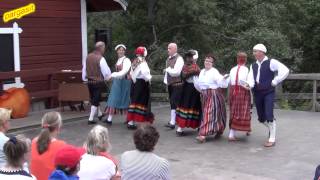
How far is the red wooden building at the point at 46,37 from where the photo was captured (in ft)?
40.6

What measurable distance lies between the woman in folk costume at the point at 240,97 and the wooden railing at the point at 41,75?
4.78m

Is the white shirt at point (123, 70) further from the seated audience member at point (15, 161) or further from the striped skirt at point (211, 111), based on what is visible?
the seated audience member at point (15, 161)

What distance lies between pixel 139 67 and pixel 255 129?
2.53 metres

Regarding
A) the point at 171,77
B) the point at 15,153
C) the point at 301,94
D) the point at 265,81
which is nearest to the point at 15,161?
the point at 15,153

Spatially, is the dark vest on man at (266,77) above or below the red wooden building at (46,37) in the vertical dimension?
below

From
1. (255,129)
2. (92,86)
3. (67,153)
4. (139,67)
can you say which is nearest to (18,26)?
(92,86)

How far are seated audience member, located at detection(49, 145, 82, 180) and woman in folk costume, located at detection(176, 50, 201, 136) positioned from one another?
578 cm

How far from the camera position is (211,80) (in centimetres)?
916

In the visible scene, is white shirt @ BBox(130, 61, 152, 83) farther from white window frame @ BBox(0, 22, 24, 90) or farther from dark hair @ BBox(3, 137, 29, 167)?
dark hair @ BBox(3, 137, 29, 167)

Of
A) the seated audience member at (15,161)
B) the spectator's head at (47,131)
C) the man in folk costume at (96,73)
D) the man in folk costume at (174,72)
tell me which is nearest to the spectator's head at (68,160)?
the seated audience member at (15,161)

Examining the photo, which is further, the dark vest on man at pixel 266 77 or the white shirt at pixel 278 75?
the dark vest on man at pixel 266 77

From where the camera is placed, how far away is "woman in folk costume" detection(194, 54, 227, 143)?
9.17 m

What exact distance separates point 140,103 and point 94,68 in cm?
130

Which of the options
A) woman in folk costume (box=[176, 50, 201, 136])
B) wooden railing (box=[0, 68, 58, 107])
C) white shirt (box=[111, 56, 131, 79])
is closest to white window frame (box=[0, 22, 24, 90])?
wooden railing (box=[0, 68, 58, 107])
